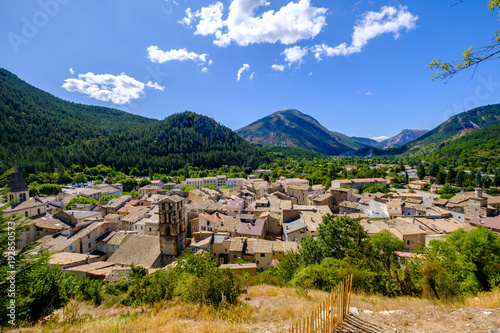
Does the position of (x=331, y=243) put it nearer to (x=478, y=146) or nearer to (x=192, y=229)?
(x=192, y=229)

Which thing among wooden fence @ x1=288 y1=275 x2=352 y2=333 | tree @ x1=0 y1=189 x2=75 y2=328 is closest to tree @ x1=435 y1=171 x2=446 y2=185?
wooden fence @ x1=288 y1=275 x2=352 y2=333

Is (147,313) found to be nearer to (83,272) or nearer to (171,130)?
(83,272)

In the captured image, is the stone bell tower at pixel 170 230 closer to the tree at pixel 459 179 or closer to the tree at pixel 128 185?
the tree at pixel 128 185

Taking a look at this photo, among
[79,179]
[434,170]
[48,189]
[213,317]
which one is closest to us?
[213,317]

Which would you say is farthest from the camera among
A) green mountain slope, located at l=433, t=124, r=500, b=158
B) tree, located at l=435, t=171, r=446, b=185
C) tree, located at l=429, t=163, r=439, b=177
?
green mountain slope, located at l=433, t=124, r=500, b=158

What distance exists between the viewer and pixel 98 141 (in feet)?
417

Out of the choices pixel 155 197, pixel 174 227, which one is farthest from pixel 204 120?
pixel 174 227

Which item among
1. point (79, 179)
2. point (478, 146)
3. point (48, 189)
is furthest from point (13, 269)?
point (478, 146)

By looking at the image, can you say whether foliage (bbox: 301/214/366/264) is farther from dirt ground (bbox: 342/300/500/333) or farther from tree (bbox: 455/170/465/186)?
tree (bbox: 455/170/465/186)

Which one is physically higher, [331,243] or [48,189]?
[48,189]

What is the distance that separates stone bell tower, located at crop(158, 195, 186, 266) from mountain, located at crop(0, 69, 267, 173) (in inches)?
3876

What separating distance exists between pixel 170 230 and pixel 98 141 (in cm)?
13285

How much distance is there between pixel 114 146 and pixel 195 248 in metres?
130

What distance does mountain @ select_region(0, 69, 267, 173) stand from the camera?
102931 millimetres
